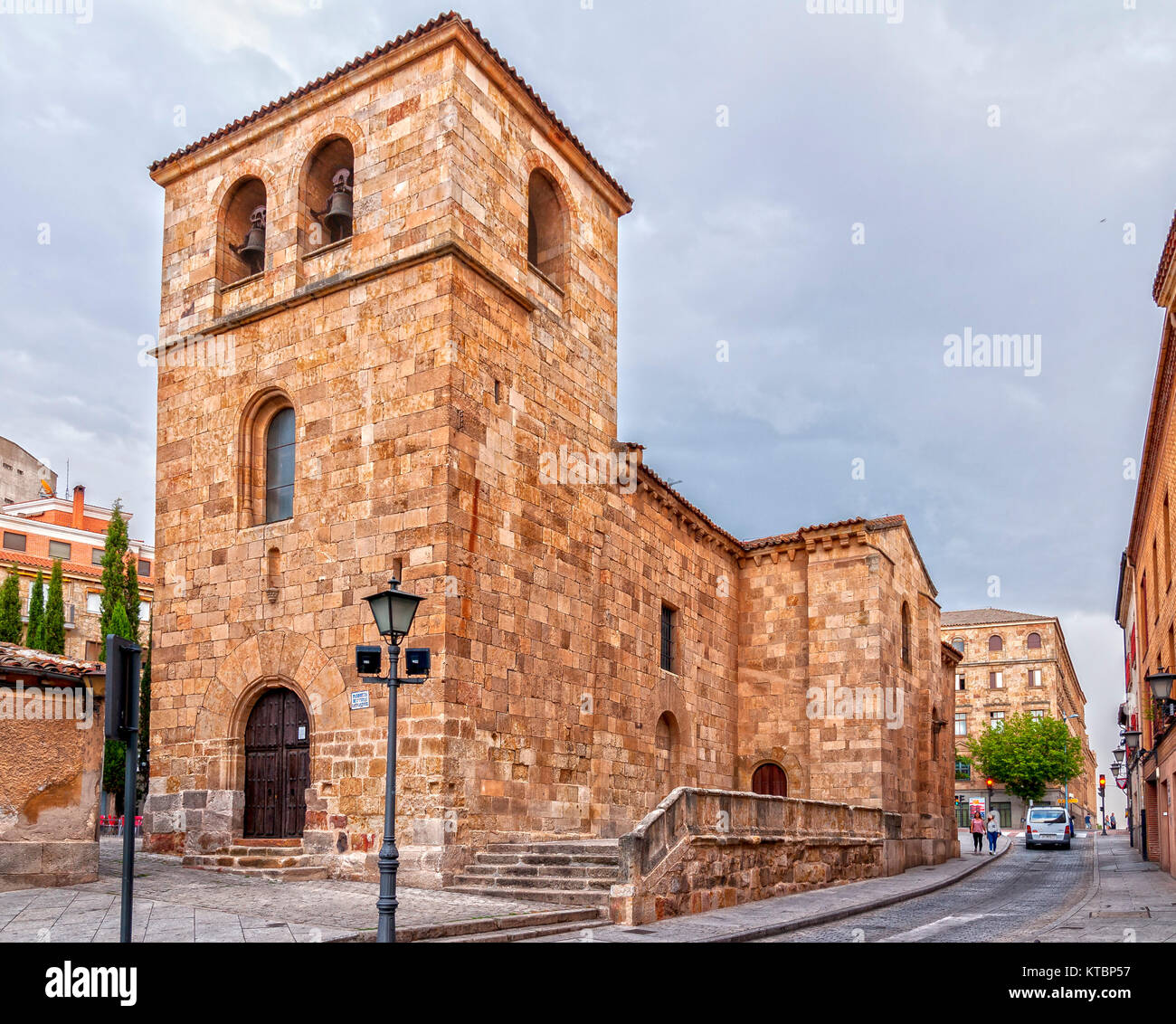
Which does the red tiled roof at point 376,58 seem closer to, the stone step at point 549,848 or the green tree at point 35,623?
the stone step at point 549,848

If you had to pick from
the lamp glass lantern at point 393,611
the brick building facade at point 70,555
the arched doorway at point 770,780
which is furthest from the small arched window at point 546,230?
the brick building facade at point 70,555

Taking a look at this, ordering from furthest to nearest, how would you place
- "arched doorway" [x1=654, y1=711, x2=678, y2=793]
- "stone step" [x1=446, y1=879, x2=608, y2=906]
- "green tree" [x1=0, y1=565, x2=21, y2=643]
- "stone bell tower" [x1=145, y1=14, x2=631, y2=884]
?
"green tree" [x1=0, y1=565, x2=21, y2=643]
"arched doorway" [x1=654, y1=711, x2=678, y2=793]
"stone bell tower" [x1=145, y1=14, x2=631, y2=884]
"stone step" [x1=446, y1=879, x2=608, y2=906]

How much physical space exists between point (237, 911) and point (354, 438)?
22.5 ft

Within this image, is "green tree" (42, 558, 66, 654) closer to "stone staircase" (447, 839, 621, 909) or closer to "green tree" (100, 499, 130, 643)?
"green tree" (100, 499, 130, 643)

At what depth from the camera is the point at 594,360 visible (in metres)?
19.4

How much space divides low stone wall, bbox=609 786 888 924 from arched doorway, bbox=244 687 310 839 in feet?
17.7

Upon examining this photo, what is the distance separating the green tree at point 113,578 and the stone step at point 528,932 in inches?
1057

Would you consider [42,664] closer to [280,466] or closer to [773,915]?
[280,466]

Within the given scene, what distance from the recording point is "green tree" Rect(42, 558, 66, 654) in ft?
121

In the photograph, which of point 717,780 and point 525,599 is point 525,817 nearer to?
point 525,599

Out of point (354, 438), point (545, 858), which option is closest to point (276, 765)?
point (545, 858)

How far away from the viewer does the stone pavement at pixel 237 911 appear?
9930 millimetres

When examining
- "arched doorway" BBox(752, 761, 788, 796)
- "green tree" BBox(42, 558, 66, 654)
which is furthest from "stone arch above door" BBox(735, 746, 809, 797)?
"green tree" BBox(42, 558, 66, 654)
